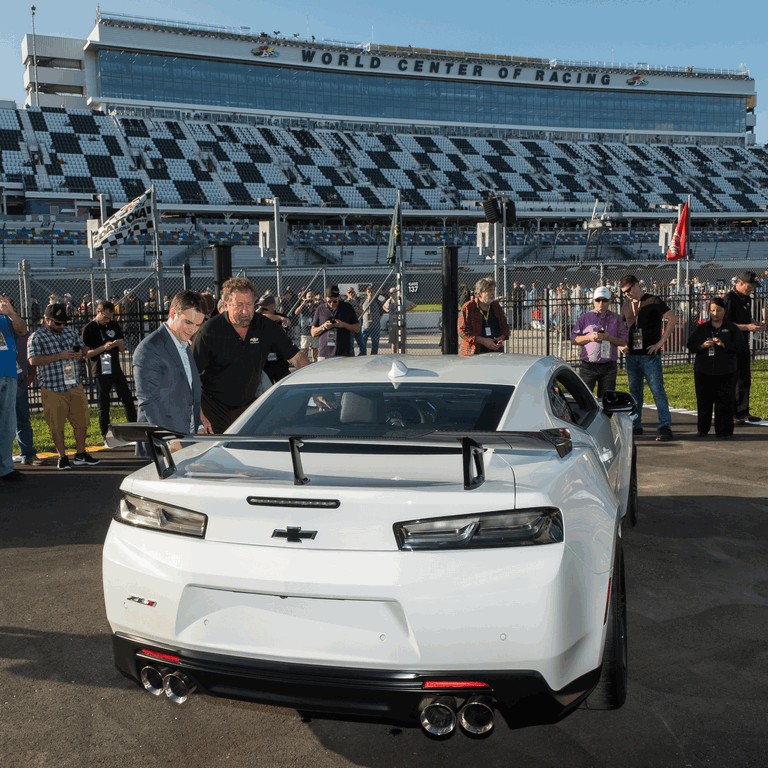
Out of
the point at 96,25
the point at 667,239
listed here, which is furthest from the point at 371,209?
the point at 667,239

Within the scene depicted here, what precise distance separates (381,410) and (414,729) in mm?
1308

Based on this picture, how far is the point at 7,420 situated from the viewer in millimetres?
7820

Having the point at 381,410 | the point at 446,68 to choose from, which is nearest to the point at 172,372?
the point at 381,410

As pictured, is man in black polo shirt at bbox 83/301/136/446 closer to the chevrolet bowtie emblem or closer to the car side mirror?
the car side mirror

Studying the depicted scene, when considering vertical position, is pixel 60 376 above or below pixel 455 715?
above

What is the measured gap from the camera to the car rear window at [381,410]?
12.0 ft

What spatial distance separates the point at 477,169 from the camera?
217 ft

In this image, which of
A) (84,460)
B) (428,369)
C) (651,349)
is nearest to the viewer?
(428,369)

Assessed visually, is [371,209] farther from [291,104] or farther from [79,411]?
[79,411]

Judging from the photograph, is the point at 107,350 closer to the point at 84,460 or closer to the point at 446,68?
the point at 84,460

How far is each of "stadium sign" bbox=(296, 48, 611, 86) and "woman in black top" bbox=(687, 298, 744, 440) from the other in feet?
236

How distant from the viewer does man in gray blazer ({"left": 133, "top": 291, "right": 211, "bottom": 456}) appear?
5.03 meters

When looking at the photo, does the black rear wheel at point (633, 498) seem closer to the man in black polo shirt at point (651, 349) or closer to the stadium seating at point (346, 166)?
the man in black polo shirt at point (651, 349)

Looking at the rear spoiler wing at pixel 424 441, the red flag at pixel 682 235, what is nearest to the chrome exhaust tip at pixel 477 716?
the rear spoiler wing at pixel 424 441
